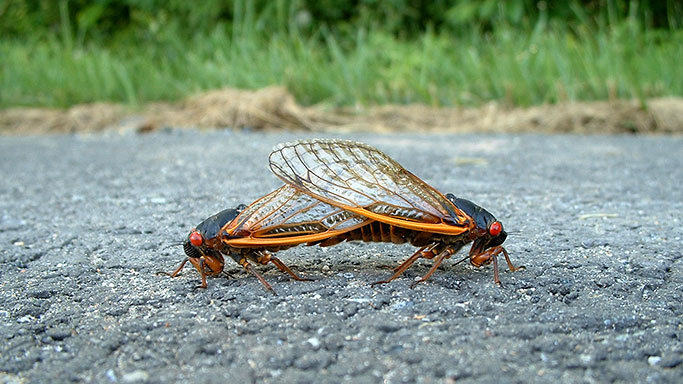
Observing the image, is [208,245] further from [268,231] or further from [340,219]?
[340,219]

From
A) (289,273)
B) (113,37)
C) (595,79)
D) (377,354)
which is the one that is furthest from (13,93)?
(377,354)

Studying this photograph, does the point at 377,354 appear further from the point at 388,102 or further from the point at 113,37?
the point at 113,37

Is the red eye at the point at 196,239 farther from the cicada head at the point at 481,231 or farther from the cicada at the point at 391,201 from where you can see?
the cicada head at the point at 481,231

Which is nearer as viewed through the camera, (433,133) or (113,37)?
(433,133)

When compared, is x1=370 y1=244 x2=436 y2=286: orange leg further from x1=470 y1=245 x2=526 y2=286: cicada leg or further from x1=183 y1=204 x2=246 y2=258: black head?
x1=183 y1=204 x2=246 y2=258: black head

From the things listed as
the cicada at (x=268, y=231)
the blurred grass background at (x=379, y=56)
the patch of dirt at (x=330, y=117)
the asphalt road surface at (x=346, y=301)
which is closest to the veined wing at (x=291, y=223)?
the cicada at (x=268, y=231)

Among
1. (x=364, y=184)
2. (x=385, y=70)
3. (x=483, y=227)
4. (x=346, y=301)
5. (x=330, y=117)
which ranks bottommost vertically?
(x=330, y=117)

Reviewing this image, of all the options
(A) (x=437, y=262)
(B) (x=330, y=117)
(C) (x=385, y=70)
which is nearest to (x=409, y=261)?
(A) (x=437, y=262)

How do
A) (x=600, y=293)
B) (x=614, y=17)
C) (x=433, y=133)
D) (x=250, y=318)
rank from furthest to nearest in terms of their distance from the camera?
1. (x=614, y=17)
2. (x=433, y=133)
3. (x=600, y=293)
4. (x=250, y=318)
